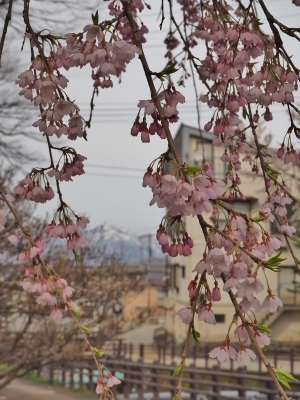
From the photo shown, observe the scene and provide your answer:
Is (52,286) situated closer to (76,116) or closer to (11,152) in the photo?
(76,116)

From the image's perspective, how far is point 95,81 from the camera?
179 cm

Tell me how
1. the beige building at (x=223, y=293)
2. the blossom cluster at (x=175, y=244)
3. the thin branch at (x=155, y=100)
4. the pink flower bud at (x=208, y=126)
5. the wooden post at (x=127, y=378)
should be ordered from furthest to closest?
the beige building at (x=223, y=293), the wooden post at (x=127, y=378), the pink flower bud at (x=208, y=126), the blossom cluster at (x=175, y=244), the thin branch at (x=155, y=100)

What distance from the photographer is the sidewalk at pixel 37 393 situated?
7.96 metres

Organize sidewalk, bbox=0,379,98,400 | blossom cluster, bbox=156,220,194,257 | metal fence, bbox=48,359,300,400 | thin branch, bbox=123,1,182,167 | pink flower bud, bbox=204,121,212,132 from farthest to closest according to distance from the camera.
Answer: sidewalk, bbox=0,379,98,400, metal fence, bbox=48,359,300,400, pink flower bud, bbox=204,121,212,132, blossom cluster, bbox=156,220,194,257, thin branch, bbox=123,1,182,167

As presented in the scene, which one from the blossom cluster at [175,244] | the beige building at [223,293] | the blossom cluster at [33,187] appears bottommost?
the blossom cluster at [175,244]

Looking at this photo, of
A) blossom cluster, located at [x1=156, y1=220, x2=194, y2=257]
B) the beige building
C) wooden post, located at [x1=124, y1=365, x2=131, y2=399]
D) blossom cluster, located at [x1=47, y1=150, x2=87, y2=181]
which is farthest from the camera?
the beige building

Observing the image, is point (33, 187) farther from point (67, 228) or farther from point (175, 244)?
point (175, 244)

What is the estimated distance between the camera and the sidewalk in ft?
26.1

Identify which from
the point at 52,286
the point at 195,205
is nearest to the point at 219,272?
the point at 195,205

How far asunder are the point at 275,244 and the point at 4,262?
520 cm

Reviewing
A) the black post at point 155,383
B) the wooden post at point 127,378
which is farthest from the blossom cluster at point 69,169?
the wooden post at point 127,378

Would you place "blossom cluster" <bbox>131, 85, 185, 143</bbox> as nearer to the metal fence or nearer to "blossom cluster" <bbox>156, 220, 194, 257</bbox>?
"blossom cluster" <bbox>156, 220, 194, 257</bbox>

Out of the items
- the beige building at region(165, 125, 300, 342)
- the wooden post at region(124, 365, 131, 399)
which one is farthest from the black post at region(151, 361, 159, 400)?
the beige building at region(165, 125, 300, 342)

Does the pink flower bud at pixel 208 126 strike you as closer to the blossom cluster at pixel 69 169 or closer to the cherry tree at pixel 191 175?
the cherry tree at pixel 191 175
